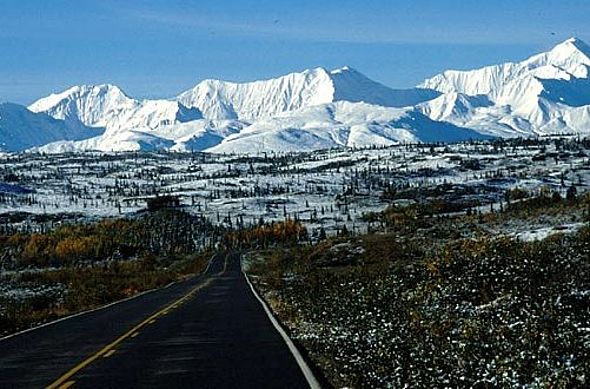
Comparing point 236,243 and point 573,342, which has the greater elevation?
point 573,342

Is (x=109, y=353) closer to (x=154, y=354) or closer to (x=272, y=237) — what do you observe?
(x=154, y=354)

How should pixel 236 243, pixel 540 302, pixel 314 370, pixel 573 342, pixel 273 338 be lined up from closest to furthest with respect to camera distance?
pixel 573 342 → pixel 314 370 → pixel 540 302 → pixel 273 338 → pixel 236 243

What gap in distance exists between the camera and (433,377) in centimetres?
1187

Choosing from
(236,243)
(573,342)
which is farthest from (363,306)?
(236,243)

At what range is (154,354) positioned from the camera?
1791 centimetres

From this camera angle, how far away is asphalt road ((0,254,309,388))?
46.7 feet

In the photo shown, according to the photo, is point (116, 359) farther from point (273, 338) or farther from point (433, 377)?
point (433, 377)

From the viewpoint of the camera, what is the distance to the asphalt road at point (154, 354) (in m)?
14.2

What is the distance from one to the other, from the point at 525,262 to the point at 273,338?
8.80m

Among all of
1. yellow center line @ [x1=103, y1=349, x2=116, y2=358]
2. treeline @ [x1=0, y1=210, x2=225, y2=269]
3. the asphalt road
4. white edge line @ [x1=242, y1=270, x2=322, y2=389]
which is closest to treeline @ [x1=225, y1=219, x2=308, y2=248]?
treeline @ [x1=0, y1=210, x2=225, y2=269]

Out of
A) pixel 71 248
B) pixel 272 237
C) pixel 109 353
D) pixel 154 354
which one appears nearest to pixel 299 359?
pixel 154 354

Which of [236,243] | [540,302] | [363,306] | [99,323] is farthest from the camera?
[236,243]

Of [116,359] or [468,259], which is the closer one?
[116,359]

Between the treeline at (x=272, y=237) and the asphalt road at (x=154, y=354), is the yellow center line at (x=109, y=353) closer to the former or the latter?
the asphalt road at (x=154, y=354)
